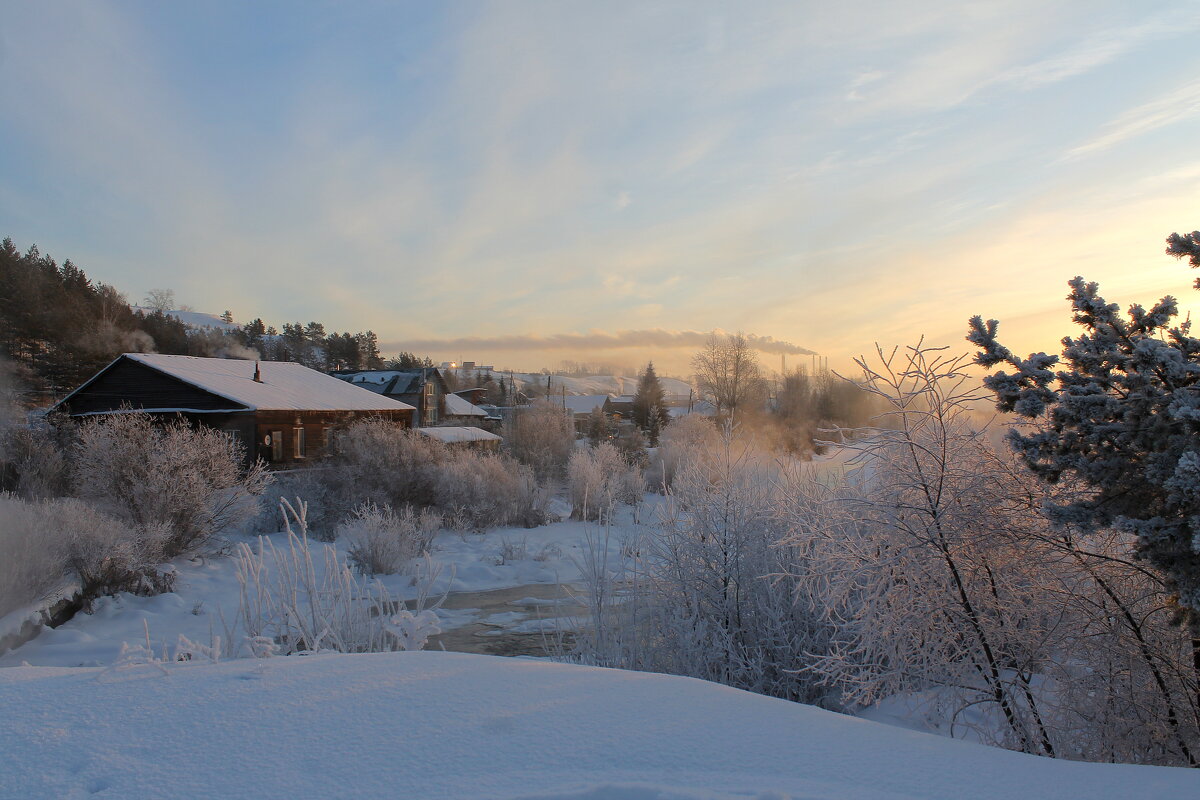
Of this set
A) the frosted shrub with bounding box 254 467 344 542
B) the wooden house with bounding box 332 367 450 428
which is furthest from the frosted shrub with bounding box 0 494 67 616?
the wooden house with bounding box 332 367 450 428

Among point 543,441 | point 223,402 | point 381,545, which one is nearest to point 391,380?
point 543,441

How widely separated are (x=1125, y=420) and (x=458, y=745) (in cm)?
303

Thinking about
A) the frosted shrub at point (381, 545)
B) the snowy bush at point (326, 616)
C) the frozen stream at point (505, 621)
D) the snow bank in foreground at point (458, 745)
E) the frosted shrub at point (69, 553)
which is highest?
the snow bank in foreground at point (458, 745)

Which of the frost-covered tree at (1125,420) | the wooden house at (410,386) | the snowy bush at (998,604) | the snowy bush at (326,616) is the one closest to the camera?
the frost-covered tree at (1125,420)

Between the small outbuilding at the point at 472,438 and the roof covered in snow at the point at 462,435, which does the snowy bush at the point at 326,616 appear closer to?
the small outbuilding at the point at 472,438

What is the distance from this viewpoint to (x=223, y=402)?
23.8 meters

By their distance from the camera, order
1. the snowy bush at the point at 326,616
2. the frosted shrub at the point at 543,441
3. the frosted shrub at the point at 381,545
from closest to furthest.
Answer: the snowy bush at the point at 326,616 < the frosted shrub at the point at 381,545 < the frosted shrub at the point at 543,441

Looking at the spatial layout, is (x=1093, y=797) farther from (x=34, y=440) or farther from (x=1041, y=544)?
(x=34, y=440)

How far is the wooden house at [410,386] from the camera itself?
48062mm

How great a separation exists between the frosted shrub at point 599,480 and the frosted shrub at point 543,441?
306cm

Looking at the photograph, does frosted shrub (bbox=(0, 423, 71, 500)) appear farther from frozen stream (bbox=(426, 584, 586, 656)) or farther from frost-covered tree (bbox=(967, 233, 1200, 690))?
frost-covered tree (bbox=(967, 233, 1200, 690))

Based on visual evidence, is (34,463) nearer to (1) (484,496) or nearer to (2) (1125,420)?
(1) (484,496)

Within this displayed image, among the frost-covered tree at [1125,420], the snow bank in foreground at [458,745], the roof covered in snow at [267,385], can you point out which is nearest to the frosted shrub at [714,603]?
the frost-covered tree at [1125,420]

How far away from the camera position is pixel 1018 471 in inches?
158
